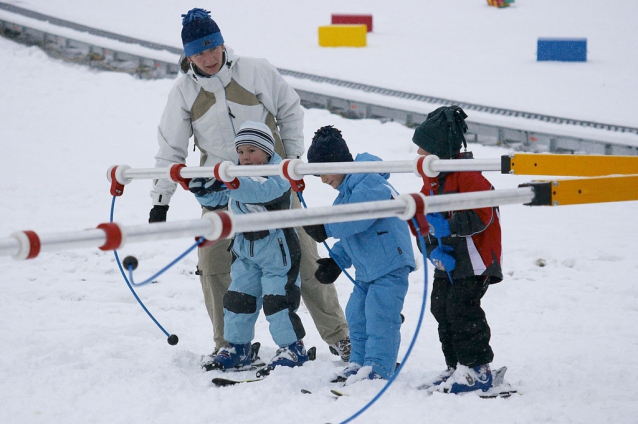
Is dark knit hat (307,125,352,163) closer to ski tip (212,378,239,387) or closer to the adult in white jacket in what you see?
the adult in white jacket

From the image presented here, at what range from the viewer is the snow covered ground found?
3.41 metres

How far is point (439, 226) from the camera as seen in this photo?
3566mm

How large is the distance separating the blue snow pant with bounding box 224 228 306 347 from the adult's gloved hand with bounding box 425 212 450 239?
101 centimetres

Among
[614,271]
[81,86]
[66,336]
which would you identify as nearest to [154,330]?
[66,336]

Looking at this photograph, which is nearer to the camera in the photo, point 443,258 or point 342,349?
point 443,258

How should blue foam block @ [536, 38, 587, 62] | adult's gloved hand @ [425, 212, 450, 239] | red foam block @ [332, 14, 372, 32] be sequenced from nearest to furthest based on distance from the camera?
adult's gloved hand @ [425, 212, 450, 239] < blue foam block @ [536, 38, 587, 62] < red foam block @ [332, 14, 372, 32]

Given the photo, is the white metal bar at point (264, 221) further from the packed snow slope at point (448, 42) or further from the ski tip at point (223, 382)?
the packed snow slope at point (448, 42)

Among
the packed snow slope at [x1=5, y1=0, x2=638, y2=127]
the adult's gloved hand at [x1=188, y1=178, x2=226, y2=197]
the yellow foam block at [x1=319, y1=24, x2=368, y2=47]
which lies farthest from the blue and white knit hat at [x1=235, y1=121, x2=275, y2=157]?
the yellow foam block at [x1=319, y1=24, x2=368, y2=47]

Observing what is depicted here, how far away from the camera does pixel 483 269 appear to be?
3.63 metres

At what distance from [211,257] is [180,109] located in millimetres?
966

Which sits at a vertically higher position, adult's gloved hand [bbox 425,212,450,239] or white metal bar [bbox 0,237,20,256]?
white metal bar [bbox 0,237,20,256]

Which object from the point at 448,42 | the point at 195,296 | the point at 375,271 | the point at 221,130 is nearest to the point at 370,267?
the point at 375,271

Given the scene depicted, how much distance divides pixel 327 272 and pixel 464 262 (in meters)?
0.84

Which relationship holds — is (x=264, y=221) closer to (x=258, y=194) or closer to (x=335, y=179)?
(x=335, y=179)
